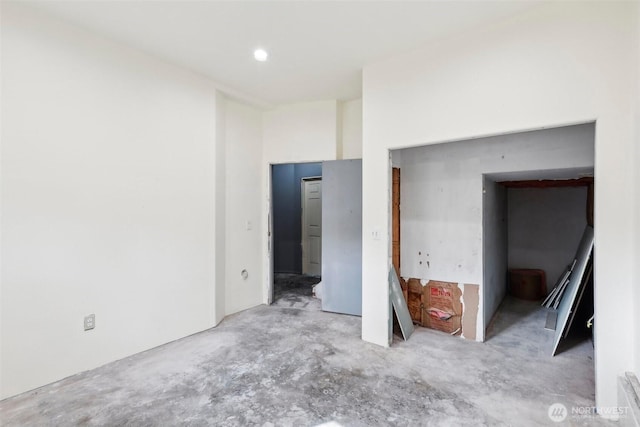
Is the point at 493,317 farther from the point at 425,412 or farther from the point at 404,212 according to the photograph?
the point at 425,412

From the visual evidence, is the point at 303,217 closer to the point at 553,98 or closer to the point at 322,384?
the point at 322,384

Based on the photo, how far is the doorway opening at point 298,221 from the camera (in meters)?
6.07

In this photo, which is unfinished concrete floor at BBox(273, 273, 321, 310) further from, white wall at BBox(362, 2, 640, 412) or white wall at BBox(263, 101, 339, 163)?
white wall at BBox(263, 101, 339, 163)

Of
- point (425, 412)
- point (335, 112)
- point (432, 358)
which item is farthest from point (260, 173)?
point (425, 412)

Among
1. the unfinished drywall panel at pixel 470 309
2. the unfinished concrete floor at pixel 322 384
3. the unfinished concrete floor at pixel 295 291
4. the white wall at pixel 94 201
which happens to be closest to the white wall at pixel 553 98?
the unfinished concrete floor at pixel 322 384

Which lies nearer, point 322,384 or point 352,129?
point 322,384

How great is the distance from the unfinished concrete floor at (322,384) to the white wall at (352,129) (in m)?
2.30

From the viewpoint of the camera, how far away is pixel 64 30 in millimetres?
2359

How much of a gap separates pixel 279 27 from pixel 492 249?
3.42m

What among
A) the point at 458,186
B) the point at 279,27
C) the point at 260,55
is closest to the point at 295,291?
the point at 458,186

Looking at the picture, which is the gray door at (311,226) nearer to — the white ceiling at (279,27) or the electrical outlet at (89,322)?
the white ceiling at (279,27)

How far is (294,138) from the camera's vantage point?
419cm

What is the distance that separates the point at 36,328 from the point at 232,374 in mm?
1481

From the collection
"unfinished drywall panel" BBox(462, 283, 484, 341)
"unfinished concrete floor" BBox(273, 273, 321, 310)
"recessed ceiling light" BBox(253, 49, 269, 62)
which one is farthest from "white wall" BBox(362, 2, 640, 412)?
"unfinished concrete floor" BBox(273, 273, 321, 310)
